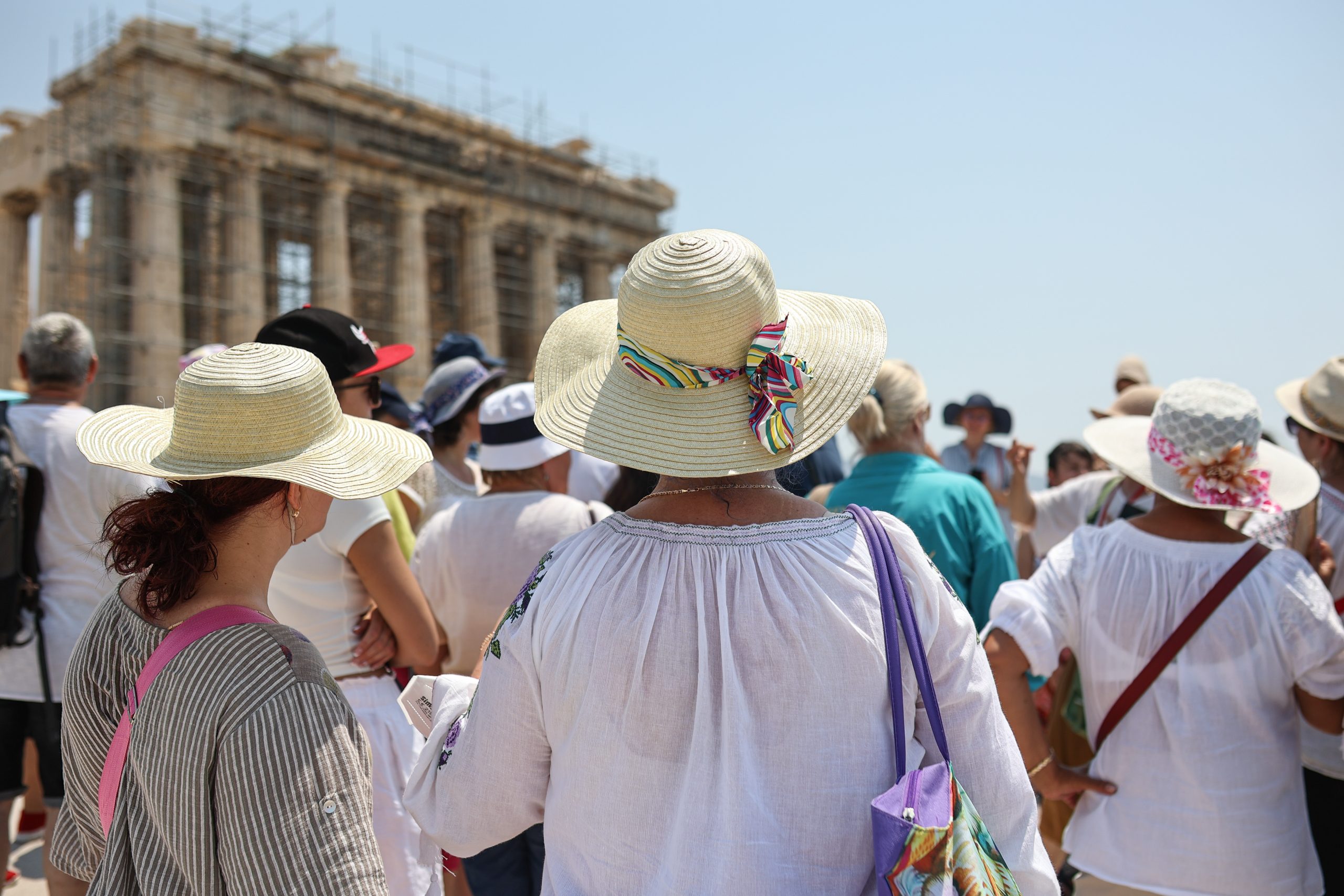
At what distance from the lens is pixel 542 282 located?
29062 mm

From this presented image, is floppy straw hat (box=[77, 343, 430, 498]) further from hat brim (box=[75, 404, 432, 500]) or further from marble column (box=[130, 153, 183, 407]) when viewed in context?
marble column (box=[130, 153, 183, 407])

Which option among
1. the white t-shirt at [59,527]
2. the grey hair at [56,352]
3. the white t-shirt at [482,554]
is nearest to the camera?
the white t-shirt at [482,554]

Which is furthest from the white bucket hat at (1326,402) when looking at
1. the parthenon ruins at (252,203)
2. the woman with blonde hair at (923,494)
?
the parthenon ruins at (252,203)

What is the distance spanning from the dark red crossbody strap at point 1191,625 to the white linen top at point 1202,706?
19 mm

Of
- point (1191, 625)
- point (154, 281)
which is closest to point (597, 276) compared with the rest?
point (154, 281)

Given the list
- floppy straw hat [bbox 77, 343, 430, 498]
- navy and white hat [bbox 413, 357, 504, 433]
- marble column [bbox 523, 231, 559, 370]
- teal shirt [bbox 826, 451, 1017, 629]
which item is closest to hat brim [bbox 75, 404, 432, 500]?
floppy straw hat [bbox 77, 343, 430, 498]

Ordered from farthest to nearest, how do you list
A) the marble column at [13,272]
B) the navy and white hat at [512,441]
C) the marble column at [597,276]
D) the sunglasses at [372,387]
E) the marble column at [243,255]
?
the marble column at [597,276], the marble column at [13,272], the marble column at [243,255], the navy and white hat at [512,441], the sunglasses at [372,387]

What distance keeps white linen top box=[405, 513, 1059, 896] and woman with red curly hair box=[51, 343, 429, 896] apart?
10.0 inches

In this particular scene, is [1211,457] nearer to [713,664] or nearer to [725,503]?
[725,503]

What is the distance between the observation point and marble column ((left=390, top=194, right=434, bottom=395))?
24.1 meters

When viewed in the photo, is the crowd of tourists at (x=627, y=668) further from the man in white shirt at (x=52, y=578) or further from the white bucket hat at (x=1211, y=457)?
the man in white shirt at (x=52, y=578)

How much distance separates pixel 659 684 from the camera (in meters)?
1.47

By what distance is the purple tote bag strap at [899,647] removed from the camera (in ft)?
4.82

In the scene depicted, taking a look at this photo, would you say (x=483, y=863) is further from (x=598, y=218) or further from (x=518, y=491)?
(x=598, y=218)
